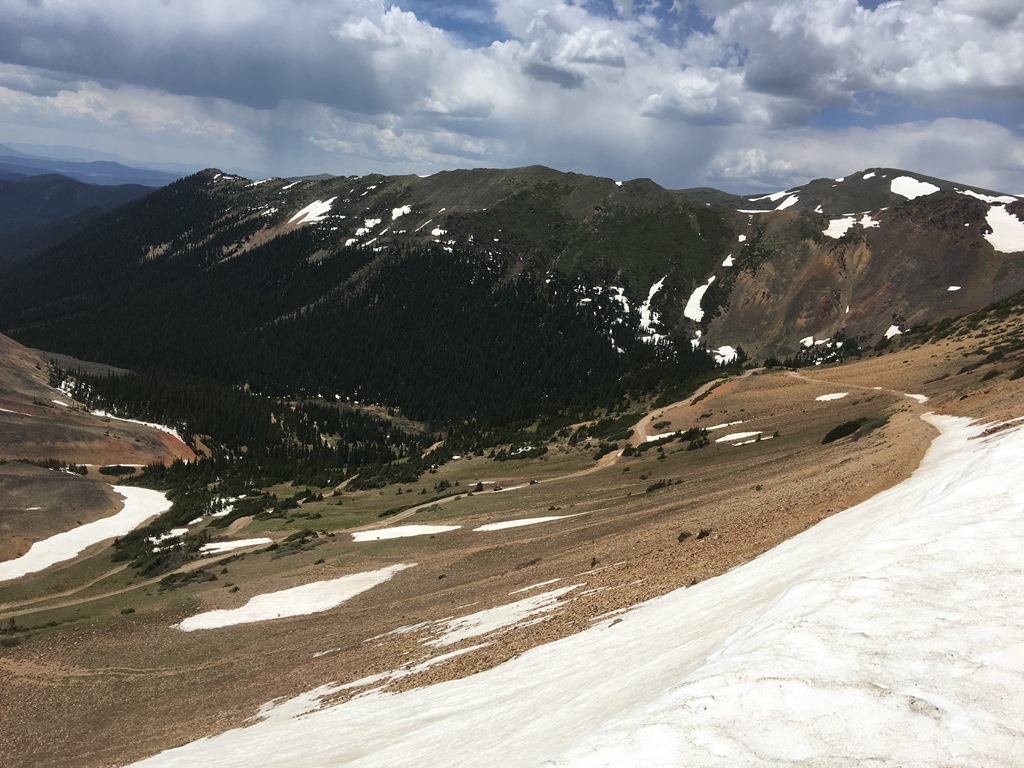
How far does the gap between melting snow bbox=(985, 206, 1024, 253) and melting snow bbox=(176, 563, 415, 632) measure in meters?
164

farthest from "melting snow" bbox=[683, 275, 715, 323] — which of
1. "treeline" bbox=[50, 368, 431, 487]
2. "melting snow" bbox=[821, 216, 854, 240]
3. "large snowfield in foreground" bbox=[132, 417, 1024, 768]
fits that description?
"large snowfield in foreground" bbox=[132, 417, 1024, 768]

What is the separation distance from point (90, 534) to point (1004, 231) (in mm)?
184624

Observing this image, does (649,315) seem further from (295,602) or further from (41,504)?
(295,602)

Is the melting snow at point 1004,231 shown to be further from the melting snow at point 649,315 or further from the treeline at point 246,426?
the treeline at point 246,426

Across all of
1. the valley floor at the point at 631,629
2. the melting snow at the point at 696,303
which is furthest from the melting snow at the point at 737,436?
the melting snow at the point at 696,303

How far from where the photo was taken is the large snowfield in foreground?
5.51 metres

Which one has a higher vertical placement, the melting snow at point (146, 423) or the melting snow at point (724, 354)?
the melting snow at point (724, 354)

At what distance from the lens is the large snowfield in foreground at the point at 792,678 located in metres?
5.51

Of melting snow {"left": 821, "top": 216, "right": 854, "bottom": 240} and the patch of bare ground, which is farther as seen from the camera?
melting snow {"left": 821, "top": 216, "right": 854, "bottom": 240}

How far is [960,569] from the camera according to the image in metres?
8.48

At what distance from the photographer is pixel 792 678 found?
6.25 metres

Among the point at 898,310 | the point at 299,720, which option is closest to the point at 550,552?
the point at 299,720

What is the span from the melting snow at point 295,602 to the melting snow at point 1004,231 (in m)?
164

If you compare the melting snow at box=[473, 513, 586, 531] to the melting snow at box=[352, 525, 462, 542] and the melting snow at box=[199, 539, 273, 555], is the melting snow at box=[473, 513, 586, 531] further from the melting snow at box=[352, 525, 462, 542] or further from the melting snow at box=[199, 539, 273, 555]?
the melting snow at box=[199, 539, 273, 555]
